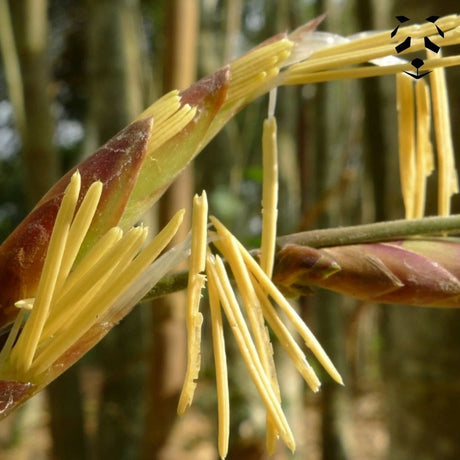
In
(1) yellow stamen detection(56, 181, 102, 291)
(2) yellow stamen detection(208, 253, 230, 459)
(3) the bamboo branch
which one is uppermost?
(3) the bamboo branch

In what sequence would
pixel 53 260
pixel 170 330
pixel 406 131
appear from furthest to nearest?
pixel 170 330 → pixel 406 131 → pixel 53 260

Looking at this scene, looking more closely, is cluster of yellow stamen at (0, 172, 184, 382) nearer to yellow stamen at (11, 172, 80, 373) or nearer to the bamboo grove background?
yellow stamen at (11, 172, 80, 373)

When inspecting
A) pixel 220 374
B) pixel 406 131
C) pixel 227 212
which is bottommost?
pixel 220 374

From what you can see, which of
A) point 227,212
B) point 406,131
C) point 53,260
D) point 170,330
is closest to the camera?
point 53,260

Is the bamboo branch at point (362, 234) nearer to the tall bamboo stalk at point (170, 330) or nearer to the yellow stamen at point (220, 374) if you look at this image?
the yellow stamen at point (220, 374)

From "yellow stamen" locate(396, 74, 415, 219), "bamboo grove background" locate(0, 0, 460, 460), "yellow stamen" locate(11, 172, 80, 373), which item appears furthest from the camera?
"bamboo grove background" locate(0, 0, 460, 460)

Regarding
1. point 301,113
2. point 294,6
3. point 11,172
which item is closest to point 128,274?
point 301,113

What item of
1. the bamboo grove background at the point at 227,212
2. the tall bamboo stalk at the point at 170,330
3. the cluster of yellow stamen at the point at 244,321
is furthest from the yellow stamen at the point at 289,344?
the tall bamboo stalk at the point at 170,330

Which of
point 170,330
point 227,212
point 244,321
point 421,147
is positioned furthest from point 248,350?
point 227,212

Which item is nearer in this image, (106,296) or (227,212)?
(106,296)

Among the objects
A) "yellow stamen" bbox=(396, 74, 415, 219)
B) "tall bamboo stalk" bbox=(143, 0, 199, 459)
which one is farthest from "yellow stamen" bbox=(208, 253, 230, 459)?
"tall bamboo stalk" bbox=(143, 0, 199, 459)

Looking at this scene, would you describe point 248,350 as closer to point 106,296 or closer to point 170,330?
point 106,296
